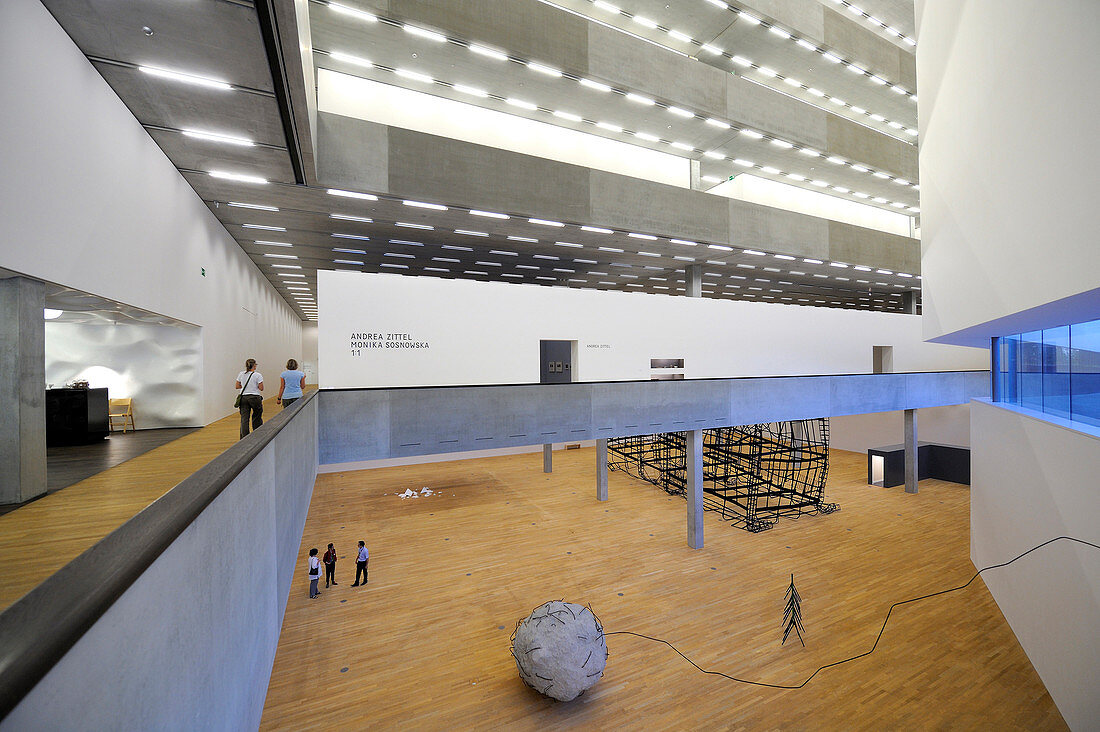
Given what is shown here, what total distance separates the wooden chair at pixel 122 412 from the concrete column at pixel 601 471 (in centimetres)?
1092

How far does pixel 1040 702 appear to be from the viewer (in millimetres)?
6125

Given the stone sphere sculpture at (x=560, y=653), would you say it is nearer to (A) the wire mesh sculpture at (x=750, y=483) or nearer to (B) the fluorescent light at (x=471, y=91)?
(A) the wire mesh sculpture at (x=750, y=483)

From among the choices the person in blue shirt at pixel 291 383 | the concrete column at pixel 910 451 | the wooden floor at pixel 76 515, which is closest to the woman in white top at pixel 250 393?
the person in blue shirt at pixel 291 383

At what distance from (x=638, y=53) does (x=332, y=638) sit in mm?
12993

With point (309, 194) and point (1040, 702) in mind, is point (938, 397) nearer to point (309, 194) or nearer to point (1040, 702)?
point (1040, 702)

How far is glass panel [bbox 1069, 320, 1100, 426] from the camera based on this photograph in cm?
504

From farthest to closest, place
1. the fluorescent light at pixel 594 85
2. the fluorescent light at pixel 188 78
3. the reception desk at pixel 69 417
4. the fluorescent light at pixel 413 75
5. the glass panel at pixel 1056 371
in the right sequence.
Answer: the fluorescent light at pixel 594 85 < the fluorescent light at pixel 413 75 < the reception desk at pixel 69 417 < the glass panel at pixel 1056 371 < the fluorescent light at pixel 188 78

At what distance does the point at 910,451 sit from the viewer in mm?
16438

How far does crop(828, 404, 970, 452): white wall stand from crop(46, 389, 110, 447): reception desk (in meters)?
23.9

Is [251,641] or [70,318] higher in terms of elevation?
[70,318]

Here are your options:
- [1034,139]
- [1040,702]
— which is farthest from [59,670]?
[1040,702]

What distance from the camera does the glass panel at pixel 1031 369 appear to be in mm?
6773

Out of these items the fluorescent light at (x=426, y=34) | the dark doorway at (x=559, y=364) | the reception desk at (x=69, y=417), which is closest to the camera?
the reception desk at (x=69, y=417)

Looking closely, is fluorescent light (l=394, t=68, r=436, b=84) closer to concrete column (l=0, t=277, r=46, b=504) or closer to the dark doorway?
the dark doorway
